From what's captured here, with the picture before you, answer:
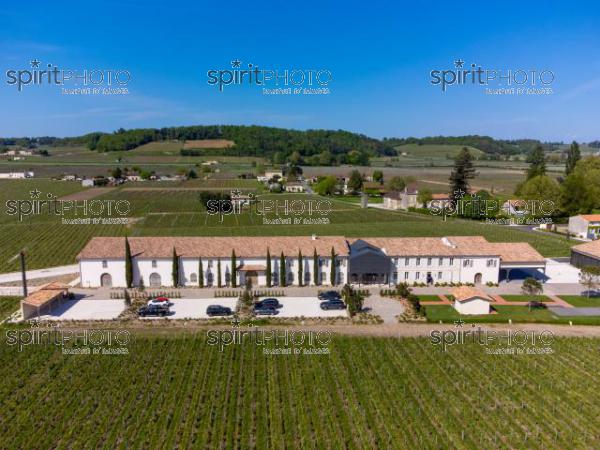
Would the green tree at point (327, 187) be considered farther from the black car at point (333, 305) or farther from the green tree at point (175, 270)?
the black car at point (333, 305)

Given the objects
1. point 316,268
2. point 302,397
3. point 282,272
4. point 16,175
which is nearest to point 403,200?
point 316,268

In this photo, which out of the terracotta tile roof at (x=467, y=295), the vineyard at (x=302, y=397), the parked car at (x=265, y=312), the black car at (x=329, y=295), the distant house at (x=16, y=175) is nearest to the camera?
the vineyard at (x=302, y=397)

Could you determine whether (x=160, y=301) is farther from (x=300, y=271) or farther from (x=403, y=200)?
(x=403, y=200)

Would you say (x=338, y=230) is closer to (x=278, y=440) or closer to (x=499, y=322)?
(x=499, y=322)

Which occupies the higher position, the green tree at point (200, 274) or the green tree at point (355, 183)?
the green tree at point (355, 183)

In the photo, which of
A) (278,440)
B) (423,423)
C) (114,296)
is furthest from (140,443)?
(114,296)

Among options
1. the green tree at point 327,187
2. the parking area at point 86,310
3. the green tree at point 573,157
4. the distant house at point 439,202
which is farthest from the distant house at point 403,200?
the parking area at point 86,310
